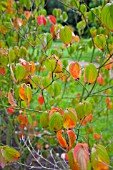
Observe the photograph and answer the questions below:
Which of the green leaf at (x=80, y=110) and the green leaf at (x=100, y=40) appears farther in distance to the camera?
the green leaf at (x=100, y=40)

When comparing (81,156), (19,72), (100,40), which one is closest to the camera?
(81,156)

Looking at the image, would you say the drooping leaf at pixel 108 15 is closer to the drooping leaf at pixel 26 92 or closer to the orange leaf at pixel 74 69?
the orange leaf at pixel 74 69

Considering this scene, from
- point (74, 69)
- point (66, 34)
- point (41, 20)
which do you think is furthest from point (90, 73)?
point (41, 20)

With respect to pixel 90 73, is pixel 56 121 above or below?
below

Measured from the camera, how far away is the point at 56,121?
1249 millimetres

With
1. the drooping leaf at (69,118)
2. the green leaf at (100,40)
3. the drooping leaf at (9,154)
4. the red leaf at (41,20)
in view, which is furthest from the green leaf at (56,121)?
the red leaf at (41,20)

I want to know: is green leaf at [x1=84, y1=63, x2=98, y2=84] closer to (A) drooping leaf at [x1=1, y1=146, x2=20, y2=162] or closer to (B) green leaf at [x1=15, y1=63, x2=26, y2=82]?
(B) green leaf at [x1=15, y1=63, x2=26, y2=82]

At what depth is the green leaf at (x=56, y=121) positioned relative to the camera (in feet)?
4.08

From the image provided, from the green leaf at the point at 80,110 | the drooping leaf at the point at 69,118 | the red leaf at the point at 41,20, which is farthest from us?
the red leaf at the point at 41,20

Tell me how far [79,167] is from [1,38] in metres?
2.09

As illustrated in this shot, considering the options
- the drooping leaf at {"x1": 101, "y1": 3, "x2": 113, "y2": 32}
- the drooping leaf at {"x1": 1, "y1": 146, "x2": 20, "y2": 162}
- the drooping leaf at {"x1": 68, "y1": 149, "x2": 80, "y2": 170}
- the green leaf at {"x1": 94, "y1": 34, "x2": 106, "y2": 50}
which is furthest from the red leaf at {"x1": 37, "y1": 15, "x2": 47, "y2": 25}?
the drooping leaf at {"x1": 68, "y1": 149, "x2": 80, "y2": 170}

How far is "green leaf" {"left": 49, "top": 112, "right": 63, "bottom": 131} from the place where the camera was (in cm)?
124

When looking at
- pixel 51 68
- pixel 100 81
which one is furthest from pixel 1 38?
pixel 51 68

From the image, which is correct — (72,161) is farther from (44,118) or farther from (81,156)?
(44,118)
